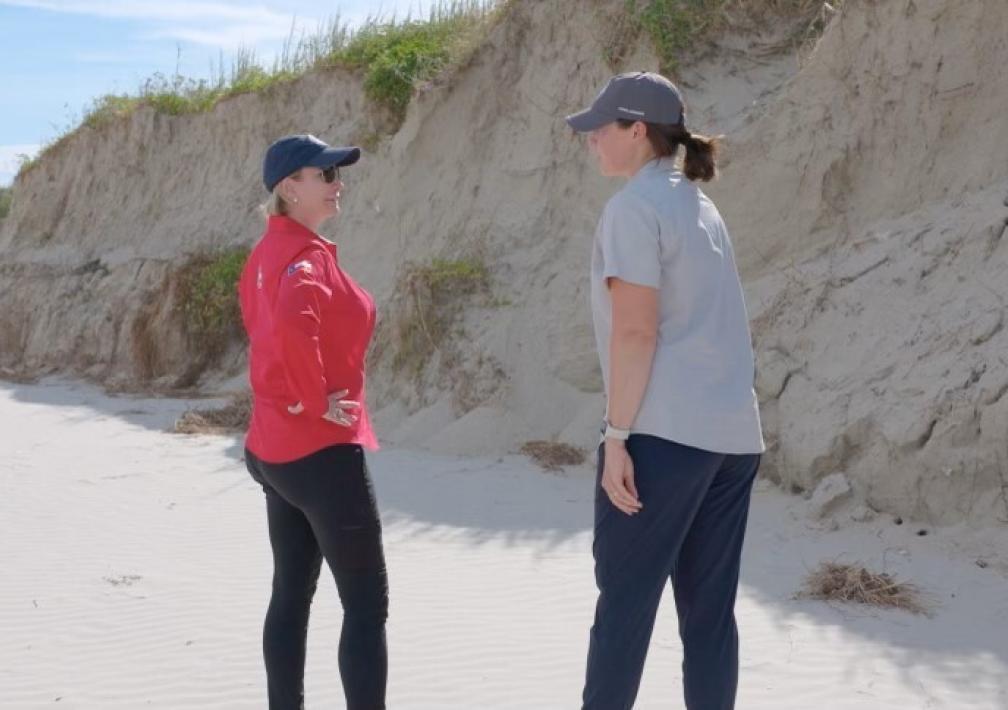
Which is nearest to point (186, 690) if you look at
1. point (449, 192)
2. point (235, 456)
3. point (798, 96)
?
point (235, 456)

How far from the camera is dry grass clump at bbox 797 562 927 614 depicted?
5.28 metres

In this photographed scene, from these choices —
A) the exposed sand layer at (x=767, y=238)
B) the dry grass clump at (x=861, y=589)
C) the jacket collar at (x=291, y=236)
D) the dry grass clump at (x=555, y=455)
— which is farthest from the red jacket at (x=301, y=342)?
the dry grass clump at (x=555, y=455)

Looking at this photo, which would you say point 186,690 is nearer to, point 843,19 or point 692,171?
point 692,171

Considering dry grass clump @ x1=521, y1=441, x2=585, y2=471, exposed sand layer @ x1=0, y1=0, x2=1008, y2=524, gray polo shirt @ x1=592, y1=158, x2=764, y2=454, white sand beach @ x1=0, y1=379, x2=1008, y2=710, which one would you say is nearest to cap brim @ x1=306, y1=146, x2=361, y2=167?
gray polo shirt @ x1=592, y1=158, x2=764, y2=454

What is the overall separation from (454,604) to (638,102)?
323 centimetres

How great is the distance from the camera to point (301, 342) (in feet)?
10.6

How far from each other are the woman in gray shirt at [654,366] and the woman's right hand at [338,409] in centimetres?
77

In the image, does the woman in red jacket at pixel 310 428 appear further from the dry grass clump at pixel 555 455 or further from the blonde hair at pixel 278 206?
the dry grass clump at pixel 555 455

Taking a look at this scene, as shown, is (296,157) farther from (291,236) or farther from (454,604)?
(454,604)

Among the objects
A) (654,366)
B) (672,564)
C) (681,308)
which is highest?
(681,308)

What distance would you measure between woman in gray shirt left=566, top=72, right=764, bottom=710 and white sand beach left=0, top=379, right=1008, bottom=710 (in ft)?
4.68

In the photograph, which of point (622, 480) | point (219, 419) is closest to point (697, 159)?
point (622, 480)

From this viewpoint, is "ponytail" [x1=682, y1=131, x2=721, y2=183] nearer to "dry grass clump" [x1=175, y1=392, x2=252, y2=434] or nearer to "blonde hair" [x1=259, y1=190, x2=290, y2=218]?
"blonde hair" [x1=259, y1=190, x2=290, y2=218]

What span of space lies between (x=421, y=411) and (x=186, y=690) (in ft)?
19.3
